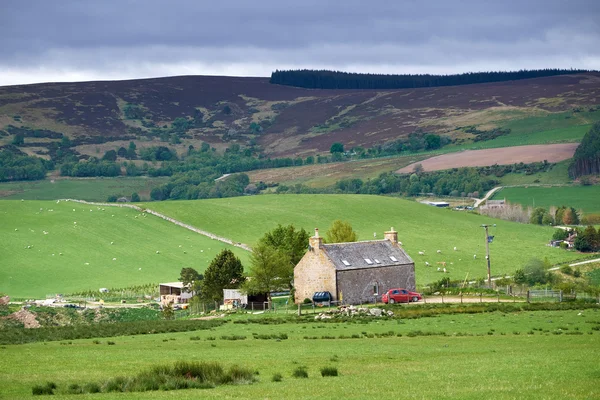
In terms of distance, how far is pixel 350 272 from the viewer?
253 feet

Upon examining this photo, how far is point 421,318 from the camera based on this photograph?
5822 cm

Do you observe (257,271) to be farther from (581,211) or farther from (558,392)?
(581,211)

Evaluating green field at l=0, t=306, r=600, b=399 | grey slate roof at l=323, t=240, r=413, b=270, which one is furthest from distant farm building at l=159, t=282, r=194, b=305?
green field at l=0, t=306, r=600, b=399

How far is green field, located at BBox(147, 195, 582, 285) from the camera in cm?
11294

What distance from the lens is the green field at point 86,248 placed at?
10162cm

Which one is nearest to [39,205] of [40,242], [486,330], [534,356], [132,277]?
[40,242]

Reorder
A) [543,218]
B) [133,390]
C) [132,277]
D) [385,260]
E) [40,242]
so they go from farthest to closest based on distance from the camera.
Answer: [543,218], [40,242], [132,277], [385,260], [133,390]

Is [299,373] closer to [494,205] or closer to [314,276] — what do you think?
[314,276]

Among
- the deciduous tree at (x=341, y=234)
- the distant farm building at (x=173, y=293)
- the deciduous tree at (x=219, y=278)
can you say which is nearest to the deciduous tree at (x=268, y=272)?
the deciduous tree at (x=219, y=278)

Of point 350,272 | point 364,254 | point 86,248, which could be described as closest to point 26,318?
point 350,272

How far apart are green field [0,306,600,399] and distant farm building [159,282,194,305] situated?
35.5 m

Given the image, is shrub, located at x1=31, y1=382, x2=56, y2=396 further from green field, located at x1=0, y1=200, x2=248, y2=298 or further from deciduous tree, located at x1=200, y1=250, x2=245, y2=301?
green field, located at x1=0, y1=200, x2=248, y2=298

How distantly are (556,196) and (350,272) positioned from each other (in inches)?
4591

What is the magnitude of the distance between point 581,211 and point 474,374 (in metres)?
143
